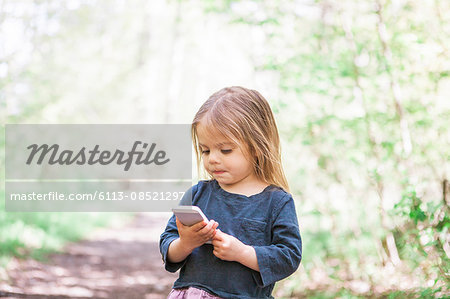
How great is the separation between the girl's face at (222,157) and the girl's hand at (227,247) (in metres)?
0.25

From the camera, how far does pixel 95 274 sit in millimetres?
6312

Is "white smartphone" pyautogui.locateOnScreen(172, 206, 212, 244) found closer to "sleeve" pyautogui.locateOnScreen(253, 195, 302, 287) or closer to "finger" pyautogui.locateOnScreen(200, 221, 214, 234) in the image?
"finger" pyautogui.locateOnScreen(200, 221, 214, 234)

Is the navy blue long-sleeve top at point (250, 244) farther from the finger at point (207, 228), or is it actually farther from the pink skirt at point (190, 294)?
the finger at point (207, 228)

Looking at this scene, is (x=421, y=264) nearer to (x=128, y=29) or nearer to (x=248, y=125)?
(x=248, y=125)

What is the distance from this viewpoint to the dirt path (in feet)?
17.2

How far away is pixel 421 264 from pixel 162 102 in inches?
730

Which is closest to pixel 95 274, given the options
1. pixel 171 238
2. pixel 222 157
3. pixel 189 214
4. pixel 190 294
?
pixel 171 238

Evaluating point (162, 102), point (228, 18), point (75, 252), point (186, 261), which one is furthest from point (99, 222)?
point (162, 102)

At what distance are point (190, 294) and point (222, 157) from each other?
0.51 metres

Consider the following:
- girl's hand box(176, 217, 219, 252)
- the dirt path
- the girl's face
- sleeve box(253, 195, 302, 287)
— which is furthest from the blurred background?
girl's hand box(176, 217, 219, 252)

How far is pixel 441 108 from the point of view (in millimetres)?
4266

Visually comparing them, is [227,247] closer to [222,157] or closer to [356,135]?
[222,157]

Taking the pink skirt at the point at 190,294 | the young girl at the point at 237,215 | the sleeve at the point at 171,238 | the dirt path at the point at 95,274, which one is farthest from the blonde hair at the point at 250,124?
the dirt path at the point at 95,274

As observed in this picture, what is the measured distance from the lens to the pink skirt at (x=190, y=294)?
181 centimetres
